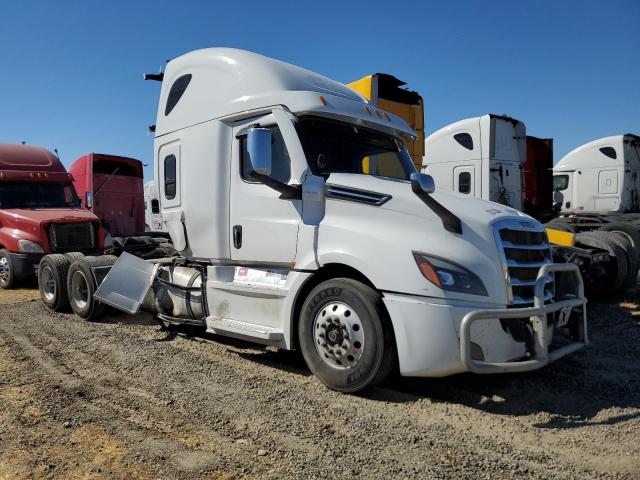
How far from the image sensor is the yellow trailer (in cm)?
828

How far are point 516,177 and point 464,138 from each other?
161 centimetres

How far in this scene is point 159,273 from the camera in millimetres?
6562

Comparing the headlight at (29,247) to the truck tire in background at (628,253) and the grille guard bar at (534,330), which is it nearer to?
the grille guard bar at (534,330)

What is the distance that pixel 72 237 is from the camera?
1088 centimetres

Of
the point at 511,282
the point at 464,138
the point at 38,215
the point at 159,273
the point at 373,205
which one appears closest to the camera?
the point at 511,282

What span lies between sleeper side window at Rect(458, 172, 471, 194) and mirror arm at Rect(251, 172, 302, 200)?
7.96 m

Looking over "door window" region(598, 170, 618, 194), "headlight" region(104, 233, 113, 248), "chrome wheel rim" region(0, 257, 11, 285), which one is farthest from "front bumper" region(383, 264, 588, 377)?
"door window" region(598, 170, 618, 194)

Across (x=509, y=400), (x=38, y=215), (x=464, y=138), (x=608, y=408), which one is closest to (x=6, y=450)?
(x=509, y=400)

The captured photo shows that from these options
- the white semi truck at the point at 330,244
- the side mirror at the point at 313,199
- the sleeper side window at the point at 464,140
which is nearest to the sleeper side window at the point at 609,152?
the sleeper side window at the point at 464,140

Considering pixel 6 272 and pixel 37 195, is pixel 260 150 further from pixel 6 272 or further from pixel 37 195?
pixel 37 195

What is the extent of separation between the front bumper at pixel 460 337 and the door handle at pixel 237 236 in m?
1.88

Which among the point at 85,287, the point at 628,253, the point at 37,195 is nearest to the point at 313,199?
the point at 85,287

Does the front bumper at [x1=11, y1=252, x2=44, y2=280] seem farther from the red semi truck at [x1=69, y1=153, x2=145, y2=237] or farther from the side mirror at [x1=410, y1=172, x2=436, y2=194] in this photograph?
the side mirror at [x1=410, y1=172, x2=436, y2=194]

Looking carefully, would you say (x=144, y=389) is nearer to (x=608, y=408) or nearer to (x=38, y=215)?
(x=608, y=408)
